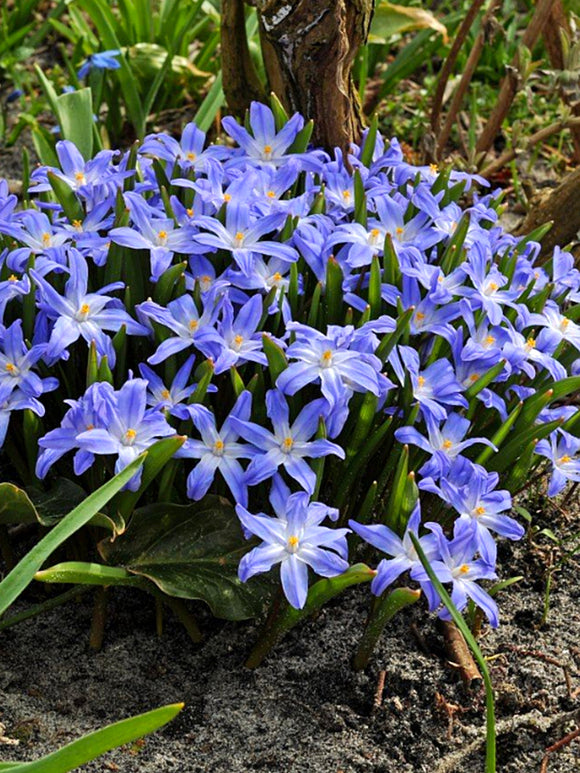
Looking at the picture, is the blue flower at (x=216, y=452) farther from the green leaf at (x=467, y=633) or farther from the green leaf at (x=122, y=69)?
the green leaf at (x=122, y=69)

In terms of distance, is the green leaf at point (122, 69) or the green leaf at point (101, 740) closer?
the green leaf at point (101, 740)

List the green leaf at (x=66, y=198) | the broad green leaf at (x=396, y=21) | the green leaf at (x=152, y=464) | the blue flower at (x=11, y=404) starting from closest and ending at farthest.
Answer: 1. the green leaf at (x=152, y=464)
2. the blue flower at (x=11, y=404)
3. the green leaf at (x=66, y=198)
4. the broad green leaf at (x=396, y=21)

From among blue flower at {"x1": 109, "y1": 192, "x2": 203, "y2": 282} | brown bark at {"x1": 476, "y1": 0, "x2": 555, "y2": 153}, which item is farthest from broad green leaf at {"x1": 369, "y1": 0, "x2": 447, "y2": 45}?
blue flower at {"x1": 109, "y1": 192, "x2": 203, "y2": 282}

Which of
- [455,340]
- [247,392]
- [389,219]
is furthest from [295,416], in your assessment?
[389,219]

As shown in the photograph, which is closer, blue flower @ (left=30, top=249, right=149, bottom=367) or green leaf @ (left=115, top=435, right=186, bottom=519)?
green leaf @ (left=115, top=435, right=186, bottom=519)

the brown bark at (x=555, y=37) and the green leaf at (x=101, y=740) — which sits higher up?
the brown bark at (x=555, y=37)

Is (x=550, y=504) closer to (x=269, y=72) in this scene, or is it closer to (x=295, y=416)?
(x=295, y=416)

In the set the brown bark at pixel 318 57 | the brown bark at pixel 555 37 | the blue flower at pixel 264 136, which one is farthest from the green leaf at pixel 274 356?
the brown bark at pixel 555 37

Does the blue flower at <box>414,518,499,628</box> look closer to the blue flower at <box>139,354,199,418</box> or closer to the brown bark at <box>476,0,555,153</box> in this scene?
the blue flower at <box>139,354,199,418</box>
